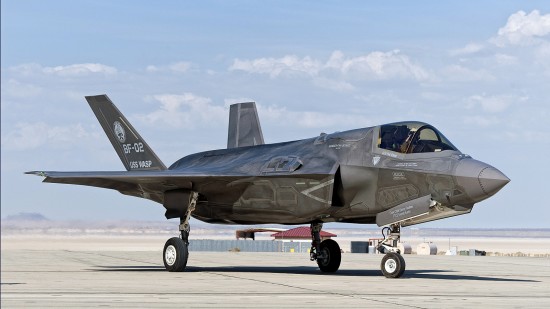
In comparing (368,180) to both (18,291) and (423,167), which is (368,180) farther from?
(18,291)

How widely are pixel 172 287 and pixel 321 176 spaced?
19.0ft

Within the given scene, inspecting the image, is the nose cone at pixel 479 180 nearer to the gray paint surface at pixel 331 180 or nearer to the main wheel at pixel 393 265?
the gray paint surface at pixel 331 180

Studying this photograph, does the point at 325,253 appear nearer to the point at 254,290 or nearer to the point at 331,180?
the point at 331,180

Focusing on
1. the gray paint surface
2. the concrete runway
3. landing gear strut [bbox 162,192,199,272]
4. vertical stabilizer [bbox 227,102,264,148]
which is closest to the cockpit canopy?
the gray paint surface

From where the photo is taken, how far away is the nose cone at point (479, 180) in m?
19.8

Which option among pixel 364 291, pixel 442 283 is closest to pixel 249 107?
pixel 442 283

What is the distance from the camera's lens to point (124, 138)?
96.0 feet

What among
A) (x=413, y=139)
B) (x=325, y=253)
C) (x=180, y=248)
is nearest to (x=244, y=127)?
(x=325, y=253)

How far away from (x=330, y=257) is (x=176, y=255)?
4225 millimetres

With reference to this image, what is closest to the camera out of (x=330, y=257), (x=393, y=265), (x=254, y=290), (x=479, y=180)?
(x=254, y=290)

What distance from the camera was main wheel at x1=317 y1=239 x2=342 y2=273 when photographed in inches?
990

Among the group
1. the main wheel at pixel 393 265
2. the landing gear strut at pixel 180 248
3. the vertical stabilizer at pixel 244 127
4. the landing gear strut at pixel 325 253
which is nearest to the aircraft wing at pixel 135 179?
the landing gear strut at pixel 180 248

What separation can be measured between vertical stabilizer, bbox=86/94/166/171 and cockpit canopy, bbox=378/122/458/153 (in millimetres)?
9442

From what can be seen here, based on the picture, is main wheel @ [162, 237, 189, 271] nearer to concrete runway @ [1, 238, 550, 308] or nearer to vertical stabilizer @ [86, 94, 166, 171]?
concrete runway @ [1, 238, 550, 308]
